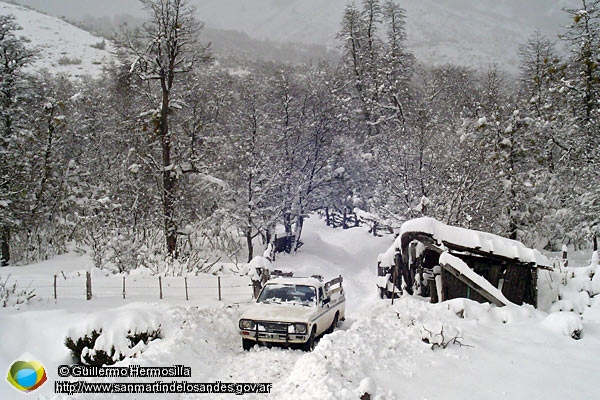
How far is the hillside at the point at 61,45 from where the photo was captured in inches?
2542

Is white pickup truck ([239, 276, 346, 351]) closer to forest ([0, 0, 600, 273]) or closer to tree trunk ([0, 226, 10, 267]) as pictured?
forest ([0, 0, 600, 273])

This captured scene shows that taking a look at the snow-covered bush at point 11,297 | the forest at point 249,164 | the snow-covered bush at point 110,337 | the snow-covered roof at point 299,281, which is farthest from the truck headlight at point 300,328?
the forest at point 249,164

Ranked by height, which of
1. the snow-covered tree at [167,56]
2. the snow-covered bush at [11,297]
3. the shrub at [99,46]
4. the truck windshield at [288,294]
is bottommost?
the snow-covered bush at [11,297]

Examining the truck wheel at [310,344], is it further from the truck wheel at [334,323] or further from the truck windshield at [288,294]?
the truck wheel at [334,323]

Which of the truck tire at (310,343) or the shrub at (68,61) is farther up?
the shrub at (68,61)

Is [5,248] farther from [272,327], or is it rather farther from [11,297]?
[272,327]

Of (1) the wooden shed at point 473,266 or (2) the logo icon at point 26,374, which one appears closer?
(2) the logo icon at point 26,374

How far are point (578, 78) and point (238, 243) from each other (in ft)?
68.0

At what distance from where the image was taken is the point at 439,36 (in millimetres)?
157500

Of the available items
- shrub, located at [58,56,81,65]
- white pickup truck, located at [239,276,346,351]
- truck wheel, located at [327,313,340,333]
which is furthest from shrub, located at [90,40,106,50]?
truck wheel, located at [327,313,340,333]

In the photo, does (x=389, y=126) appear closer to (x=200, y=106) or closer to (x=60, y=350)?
(x=200, y=106)

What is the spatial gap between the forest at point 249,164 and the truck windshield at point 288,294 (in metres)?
7.82

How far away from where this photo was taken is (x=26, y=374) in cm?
871

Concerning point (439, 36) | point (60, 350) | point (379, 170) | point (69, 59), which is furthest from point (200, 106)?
point (439, 36)
